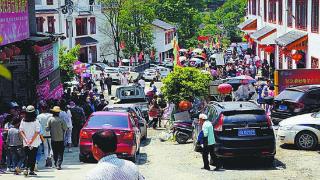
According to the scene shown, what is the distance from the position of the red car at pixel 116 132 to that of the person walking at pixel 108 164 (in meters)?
9.46

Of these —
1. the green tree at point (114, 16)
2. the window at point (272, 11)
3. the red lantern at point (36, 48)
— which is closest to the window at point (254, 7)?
the window at point (272, 11)

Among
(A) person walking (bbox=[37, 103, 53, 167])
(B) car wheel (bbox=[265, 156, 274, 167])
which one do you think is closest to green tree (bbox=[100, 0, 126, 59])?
(A) person walking (bbox=[37, 103, 53, 167])

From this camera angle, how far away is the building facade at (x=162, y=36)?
78938mm

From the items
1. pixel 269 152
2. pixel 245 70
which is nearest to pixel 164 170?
pixel 269 152

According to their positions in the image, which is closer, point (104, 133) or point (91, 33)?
point (104, 133)

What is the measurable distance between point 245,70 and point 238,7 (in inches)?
2881

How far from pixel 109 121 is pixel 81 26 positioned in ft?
185

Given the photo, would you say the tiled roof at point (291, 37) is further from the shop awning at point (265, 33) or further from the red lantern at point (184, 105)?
the red lantern at point (184, 105)

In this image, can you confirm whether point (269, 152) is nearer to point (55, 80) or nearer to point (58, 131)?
point (58, 131)

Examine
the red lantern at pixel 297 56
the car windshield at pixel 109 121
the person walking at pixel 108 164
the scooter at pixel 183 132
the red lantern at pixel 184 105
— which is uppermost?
the person walking at pixel 108 164

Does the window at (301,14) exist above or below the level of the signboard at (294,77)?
above

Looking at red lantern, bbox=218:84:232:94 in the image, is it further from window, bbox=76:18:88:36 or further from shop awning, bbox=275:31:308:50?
window, bbox=76:18:88:36

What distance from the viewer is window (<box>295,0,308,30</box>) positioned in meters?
35.4

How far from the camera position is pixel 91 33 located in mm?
73125
